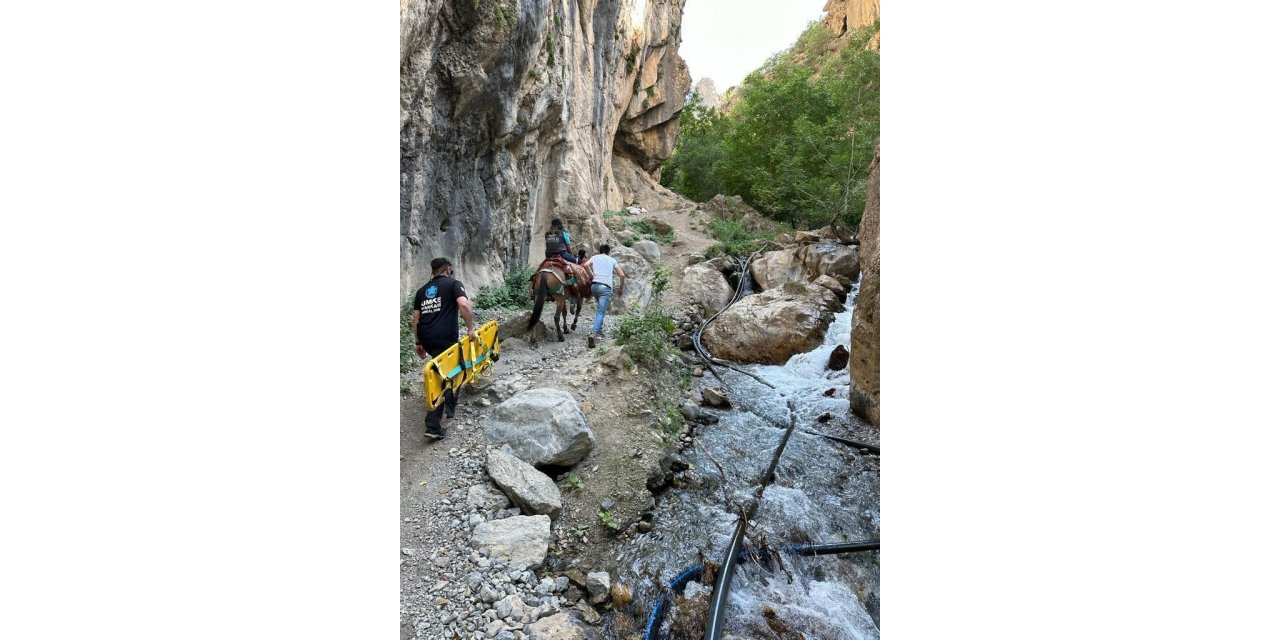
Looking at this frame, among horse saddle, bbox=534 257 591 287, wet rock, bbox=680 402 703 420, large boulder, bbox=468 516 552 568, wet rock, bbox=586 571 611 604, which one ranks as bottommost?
wet rock, bbox=586 571 611 604

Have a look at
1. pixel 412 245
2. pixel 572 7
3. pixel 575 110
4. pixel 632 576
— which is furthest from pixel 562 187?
pixel 632 576

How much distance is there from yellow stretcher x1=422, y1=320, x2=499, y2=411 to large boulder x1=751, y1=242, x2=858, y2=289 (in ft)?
23.2

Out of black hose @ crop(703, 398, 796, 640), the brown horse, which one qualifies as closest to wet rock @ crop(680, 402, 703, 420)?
black hose @ crop(703, 398, 796, 640)

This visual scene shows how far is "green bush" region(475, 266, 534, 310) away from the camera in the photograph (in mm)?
7207

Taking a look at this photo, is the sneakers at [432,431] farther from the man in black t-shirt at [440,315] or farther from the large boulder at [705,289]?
the large boulder at [705,289]

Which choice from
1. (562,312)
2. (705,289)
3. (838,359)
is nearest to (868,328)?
(838,359)

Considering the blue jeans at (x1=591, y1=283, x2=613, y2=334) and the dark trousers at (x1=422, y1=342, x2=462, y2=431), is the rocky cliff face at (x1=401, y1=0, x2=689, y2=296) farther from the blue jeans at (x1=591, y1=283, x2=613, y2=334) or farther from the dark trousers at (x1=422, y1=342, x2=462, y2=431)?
the dark trousers at (x1=422, y1=342, x2=462, y2=431)

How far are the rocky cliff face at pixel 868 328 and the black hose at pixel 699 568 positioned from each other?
2036 millimetres

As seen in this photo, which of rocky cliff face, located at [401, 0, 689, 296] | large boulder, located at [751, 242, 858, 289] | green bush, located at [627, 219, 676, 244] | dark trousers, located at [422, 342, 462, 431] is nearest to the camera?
dark trousers, located at [422, 342, 462, 431]

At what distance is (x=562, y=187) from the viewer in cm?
1084

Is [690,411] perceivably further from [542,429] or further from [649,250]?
[649,250]

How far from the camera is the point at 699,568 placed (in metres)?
3.05

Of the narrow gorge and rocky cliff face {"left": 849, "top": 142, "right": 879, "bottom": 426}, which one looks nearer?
the narrow gorge

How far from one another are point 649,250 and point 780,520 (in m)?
9.34
